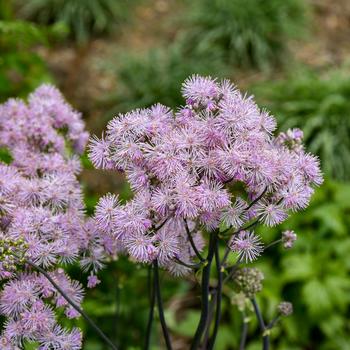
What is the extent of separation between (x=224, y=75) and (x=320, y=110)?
1.00m

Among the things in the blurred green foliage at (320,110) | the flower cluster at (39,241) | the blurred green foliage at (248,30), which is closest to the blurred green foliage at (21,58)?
the flower cluster at (39,241)

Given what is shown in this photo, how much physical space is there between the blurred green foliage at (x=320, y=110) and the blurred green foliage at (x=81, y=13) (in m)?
2.10

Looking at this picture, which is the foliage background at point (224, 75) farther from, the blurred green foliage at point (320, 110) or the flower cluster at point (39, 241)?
the flower cluster at point (39, 241)

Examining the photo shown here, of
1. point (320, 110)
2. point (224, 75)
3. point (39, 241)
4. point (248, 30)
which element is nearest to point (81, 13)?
point (248, 30)

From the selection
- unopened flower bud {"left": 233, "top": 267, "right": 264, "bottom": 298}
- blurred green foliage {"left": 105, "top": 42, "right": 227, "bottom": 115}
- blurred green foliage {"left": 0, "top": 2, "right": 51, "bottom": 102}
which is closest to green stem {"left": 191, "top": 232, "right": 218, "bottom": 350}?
unopened flower bud {"left": 233, "top": 267, "right": 264, "bottom": 298}

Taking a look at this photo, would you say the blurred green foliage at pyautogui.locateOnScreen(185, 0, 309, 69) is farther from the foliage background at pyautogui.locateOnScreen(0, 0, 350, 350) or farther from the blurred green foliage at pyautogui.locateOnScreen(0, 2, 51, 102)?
the blurred green foliage at pyautogui.locateOnScreen(0, 2, 51, 102)

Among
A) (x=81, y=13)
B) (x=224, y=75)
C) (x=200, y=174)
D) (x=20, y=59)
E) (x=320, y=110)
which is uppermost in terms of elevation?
(x=81, y=13)

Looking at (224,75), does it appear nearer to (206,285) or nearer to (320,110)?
(320,110)

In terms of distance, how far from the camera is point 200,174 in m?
1.28

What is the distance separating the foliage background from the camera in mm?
3373

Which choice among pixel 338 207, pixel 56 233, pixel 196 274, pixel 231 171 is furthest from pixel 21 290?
pixel 338 207

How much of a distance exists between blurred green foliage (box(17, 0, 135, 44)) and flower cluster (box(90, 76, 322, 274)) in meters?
5.43

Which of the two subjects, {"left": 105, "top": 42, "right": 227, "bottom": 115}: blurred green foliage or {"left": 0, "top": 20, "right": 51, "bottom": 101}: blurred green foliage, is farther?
{"left": 105, "top": 42, "right": 227, "bottom": 115}: blurred green foliage

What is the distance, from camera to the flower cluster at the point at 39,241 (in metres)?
1.32
